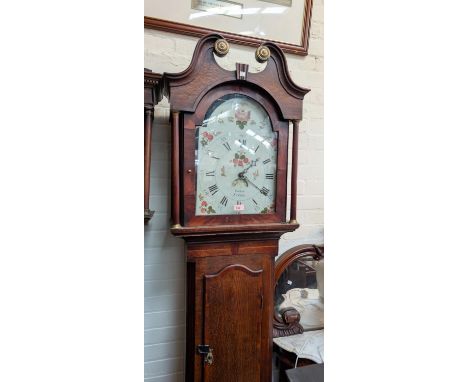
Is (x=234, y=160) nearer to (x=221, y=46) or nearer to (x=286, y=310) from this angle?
(x=221, y=46)

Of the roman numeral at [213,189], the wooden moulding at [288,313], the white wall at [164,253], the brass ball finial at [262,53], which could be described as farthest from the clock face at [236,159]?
the wooden moulding at [288,313]

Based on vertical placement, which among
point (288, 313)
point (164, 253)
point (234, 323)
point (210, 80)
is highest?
point (210, 80)

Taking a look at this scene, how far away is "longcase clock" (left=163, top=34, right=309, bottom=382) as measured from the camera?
0.94m

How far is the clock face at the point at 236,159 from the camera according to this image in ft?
3.16

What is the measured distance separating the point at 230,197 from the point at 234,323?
0.40 meters

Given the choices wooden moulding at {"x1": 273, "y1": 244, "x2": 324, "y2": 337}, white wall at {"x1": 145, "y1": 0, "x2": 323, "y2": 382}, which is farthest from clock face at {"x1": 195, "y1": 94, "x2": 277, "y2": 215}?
wooden moulding at {"x1": 273, "y1": 244, "x2": 324, "y2": 337}

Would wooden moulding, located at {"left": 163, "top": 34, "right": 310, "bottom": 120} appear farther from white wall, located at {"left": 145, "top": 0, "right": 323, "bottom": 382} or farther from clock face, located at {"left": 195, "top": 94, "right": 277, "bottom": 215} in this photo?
white wall, located at {"left": 145, "top": 0, "right": 323, "bottom": 382}

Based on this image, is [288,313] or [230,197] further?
[288,313]

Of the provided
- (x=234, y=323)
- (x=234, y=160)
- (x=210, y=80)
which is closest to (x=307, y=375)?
(x=234, y=323)

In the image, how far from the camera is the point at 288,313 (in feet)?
4.65

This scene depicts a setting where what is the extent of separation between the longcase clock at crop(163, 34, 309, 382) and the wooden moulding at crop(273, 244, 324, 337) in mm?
354

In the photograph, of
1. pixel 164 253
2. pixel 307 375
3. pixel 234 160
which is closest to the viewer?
pixel 307 375

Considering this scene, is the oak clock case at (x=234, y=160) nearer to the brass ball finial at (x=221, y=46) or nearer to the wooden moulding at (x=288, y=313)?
the brass ball finial at (x=221, y=46)
